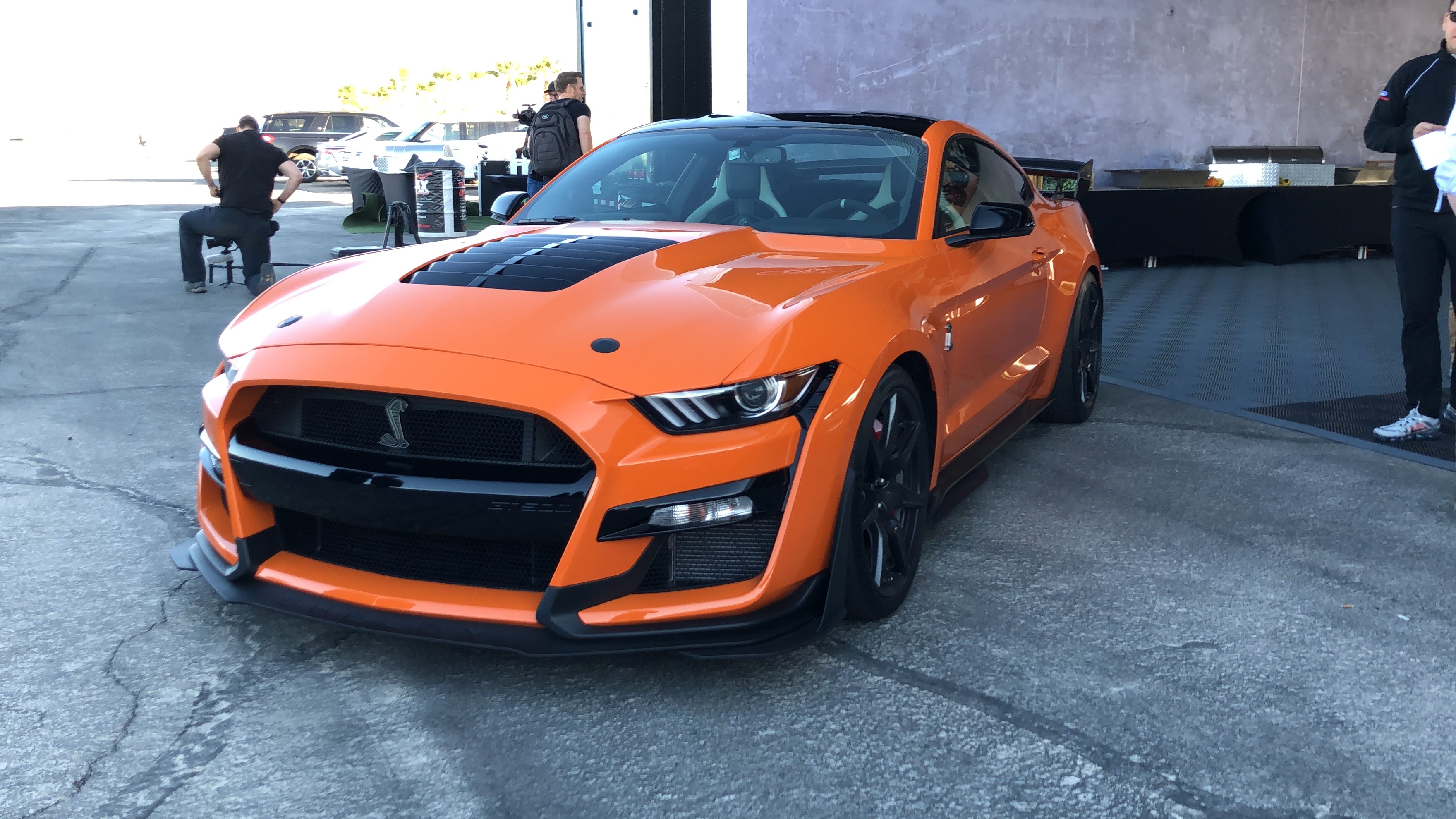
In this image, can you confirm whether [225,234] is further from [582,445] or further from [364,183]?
[582,445]

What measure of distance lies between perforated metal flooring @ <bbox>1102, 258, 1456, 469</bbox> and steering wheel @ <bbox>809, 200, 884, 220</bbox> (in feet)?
9.75

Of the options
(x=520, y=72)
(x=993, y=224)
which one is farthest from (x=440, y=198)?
(x=520, y=72)

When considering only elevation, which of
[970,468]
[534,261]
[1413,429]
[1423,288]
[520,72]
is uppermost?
[520,72]

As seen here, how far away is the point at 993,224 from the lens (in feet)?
13.0

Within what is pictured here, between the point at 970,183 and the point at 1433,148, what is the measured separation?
159 centimetres

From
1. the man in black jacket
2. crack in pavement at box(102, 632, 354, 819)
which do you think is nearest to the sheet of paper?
the man in black jacket

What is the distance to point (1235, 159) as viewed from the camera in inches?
644

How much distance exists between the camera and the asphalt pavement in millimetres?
2463

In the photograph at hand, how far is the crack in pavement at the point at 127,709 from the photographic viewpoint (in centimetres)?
240

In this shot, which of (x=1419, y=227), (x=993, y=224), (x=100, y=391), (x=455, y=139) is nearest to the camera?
(x=993, y=224)

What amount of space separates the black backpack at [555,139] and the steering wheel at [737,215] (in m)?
5.87

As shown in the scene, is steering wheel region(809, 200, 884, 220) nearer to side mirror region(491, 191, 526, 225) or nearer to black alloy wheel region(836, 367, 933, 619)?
black alloy wheel region(836, 367, 933, 619)

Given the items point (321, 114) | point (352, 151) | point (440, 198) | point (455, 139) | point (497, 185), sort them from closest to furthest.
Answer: point (440, 198) < point (497, 185) < point (455, 139) < point (352, 151) < point (321, 114)

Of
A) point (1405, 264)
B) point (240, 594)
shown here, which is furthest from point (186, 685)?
point (1405, 264)
